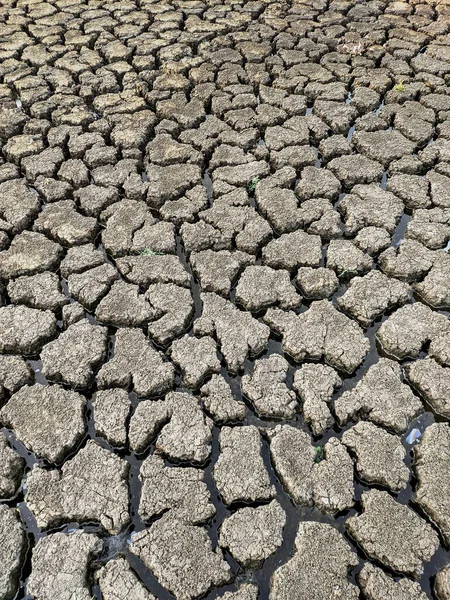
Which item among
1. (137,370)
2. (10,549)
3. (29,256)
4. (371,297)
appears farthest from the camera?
(29,256)

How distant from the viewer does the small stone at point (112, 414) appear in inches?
87.7

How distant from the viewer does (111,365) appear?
97.7 inches

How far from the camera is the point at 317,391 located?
2357mm

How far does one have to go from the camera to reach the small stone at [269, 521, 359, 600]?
5.87ft

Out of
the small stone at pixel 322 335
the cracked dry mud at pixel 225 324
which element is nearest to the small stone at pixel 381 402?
the cracked dry mud at pixel 225 324

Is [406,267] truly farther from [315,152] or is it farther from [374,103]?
[374,103]

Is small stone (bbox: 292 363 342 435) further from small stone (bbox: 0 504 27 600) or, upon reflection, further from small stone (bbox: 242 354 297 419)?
small stone (bbox: 0 504 27 600)

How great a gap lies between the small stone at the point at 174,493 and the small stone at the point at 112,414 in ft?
0.61

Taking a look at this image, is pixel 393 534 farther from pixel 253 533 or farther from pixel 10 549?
pixel 10 549

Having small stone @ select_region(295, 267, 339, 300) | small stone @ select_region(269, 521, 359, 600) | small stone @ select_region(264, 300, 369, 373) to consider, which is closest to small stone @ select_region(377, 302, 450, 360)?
small stone @ select_region(264, 300, 369, 373)

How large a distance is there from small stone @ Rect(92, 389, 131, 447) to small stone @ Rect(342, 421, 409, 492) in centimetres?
99

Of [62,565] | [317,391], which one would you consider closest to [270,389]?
[317,391]

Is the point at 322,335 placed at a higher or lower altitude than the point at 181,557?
higher

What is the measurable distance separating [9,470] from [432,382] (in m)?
1.96
